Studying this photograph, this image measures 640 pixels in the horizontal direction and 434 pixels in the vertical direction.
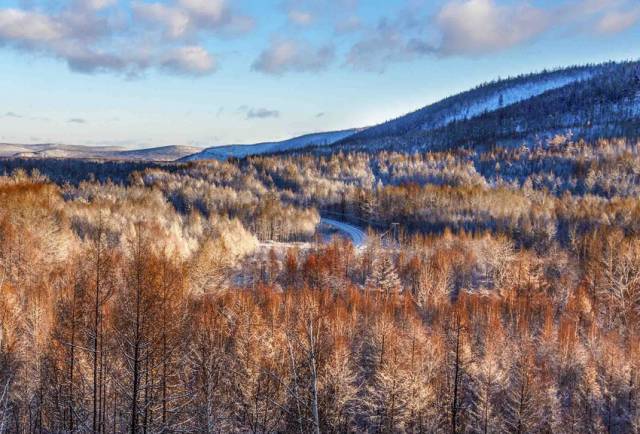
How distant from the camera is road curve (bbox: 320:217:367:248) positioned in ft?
358

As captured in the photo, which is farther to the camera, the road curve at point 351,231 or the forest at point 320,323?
the road curve at point 351,231

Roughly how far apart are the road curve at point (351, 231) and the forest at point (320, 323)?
6.12m

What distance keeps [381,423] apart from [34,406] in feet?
91.2

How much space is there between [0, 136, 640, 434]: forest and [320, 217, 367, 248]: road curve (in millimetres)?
6117

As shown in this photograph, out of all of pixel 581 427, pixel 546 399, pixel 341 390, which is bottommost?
pixel 581 427

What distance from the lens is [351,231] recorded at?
129m

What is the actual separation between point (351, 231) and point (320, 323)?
4388 inches

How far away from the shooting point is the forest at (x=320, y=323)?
1886cm

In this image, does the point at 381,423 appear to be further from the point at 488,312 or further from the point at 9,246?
the point at 9,246

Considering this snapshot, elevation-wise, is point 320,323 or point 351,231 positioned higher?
point 320,323

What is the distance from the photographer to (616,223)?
329 feet

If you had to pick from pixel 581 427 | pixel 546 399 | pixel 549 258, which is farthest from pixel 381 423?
pixel 549 258

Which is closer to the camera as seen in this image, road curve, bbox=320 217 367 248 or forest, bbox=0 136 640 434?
forest, bbox=0 136 640 434

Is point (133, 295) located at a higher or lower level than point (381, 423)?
higher
